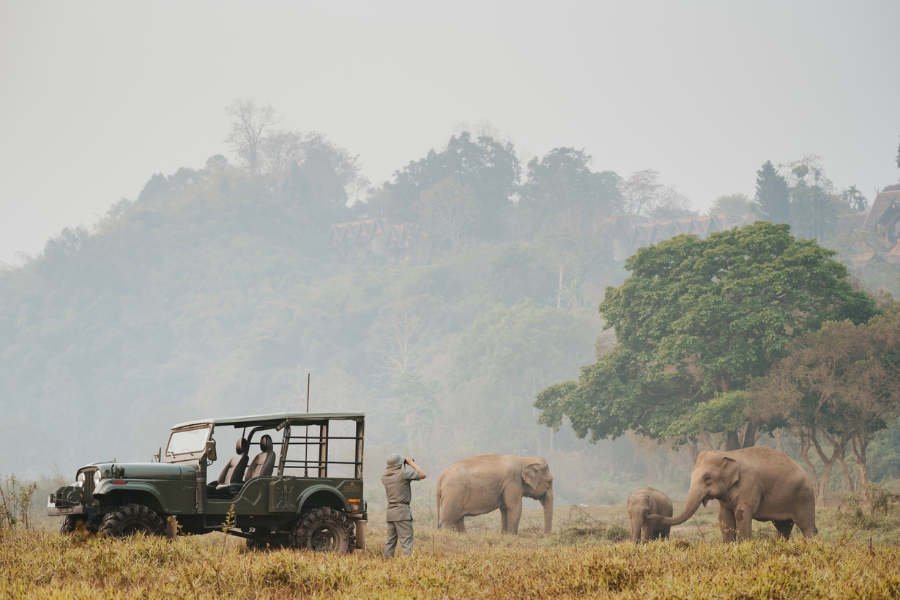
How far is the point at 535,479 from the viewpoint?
23.6m

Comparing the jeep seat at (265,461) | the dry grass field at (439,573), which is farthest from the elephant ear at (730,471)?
the jeep seat at (265,461)

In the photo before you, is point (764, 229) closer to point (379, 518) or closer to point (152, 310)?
point (379, 518)

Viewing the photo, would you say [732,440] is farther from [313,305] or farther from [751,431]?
[313,305]

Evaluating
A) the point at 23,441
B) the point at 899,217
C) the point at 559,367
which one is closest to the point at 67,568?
the point at 559,367

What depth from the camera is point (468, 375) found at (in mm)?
87125

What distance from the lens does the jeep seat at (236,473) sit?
13656 millimetres

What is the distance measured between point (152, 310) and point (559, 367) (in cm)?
6919

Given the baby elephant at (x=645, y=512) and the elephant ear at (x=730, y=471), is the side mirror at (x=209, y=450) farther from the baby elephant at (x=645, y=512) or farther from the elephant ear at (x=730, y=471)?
the elephant ear at (x=730, y=471)

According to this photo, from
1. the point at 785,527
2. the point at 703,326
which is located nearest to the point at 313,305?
the point at 703,326

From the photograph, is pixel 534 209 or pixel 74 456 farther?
pixel 534 209

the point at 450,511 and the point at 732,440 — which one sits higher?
the point at 732,440

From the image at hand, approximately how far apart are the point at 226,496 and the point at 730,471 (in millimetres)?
9573

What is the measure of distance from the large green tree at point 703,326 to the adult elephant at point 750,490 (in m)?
13.9

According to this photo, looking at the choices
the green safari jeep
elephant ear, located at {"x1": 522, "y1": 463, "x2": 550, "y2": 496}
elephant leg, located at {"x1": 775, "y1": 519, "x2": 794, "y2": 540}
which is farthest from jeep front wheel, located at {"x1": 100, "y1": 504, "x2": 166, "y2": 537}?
elephant ear, located at {"x1": 522, "y1": 463, "x2": 550, "y2": 496}
